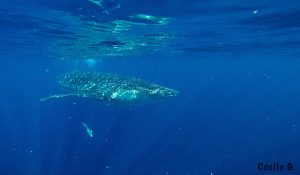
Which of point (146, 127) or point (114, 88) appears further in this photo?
point (146, 127)

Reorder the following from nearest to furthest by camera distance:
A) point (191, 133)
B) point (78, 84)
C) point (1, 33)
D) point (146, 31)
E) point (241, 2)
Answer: point (241, 2) → point (78, 84) → point (146, 31) → point (1, 33) → point (191, 133)

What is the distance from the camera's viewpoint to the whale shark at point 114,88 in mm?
13781

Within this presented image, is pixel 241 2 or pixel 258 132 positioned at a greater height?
pixel 241 2

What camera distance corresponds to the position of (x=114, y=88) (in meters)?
14.5

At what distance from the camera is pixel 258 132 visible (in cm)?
2678

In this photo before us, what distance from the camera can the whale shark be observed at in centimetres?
1378

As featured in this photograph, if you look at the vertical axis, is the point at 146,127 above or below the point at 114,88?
below

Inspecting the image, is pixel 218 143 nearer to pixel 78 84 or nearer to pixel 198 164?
pixel 198 164

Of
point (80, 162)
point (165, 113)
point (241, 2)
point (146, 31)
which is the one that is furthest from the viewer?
point (165, 113)

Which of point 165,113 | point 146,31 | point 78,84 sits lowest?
point 165,113

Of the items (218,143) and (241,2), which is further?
(218,143)

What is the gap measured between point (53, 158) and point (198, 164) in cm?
857

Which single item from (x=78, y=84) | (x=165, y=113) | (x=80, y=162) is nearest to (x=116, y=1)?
(x=78, y=84)

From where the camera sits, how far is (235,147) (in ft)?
72.4
